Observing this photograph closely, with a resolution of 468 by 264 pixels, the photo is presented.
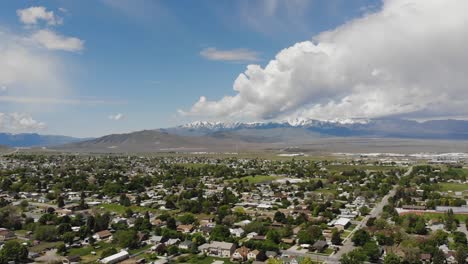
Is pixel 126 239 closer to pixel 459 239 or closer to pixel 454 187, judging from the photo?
pixel 459 239

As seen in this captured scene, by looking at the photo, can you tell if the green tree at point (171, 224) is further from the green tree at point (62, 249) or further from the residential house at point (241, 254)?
the green tree at point (62, 249)

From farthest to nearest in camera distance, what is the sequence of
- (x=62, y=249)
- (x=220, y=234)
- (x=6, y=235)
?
(x=6, y=235), (x=220, y=234), (x=62, y=249)

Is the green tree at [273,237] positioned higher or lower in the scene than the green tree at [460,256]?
higher

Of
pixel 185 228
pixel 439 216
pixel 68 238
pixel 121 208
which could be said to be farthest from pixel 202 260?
pixel 439 216

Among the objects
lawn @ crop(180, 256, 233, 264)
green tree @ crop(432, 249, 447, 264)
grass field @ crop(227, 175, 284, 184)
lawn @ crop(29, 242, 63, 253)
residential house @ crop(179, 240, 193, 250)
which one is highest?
grass field @ crop(227, 175, 284, 184)

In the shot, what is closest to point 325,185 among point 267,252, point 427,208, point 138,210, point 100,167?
point 427,208

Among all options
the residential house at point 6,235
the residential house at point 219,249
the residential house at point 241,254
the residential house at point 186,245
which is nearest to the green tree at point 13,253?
the residential house at point 6,235

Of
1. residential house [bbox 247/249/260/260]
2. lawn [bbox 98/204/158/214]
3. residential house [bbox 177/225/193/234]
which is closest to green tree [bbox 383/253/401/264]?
residential house [bbox 247/249/260/260]

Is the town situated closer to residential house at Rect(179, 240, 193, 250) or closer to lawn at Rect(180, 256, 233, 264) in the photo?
lawn at Rect(180, 256, 233, 264)
